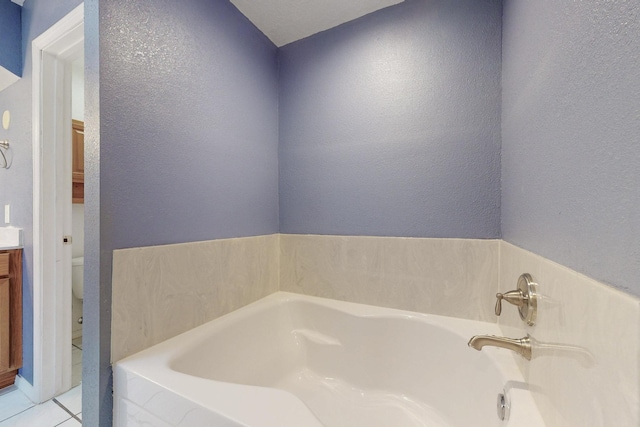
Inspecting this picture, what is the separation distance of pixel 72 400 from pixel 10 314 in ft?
2.13

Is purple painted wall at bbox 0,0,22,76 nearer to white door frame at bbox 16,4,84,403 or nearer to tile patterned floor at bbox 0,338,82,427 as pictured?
white door frame at bbox 16,4,84,403

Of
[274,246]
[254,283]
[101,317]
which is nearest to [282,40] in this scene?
[274,246]

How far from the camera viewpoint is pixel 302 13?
55.1 inches

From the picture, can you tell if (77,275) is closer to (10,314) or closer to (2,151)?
(10,314)

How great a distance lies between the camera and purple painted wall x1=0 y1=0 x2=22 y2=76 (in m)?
1.48

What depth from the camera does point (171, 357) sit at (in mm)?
888

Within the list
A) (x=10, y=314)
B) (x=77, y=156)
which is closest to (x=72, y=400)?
(x=10, y=314)

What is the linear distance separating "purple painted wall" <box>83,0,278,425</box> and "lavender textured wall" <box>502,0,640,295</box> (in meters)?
1.24

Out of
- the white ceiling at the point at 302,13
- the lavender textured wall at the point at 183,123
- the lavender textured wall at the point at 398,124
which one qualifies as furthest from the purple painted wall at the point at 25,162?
the lavender textured wall at the point at 398,124

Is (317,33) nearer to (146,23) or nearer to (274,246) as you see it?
(146,23)

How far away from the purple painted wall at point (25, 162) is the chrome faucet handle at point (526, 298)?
2360 millimetres

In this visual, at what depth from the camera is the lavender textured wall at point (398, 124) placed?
1.19 metres

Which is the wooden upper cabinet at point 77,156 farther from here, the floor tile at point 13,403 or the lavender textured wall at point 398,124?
the lavender textured wall at point 398,124

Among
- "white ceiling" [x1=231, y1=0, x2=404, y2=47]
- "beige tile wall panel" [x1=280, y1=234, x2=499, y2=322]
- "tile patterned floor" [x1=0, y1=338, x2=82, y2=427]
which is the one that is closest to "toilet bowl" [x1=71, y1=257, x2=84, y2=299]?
"tile patterned floor" [x1=0, y1=338, x2=82, y2=427]
